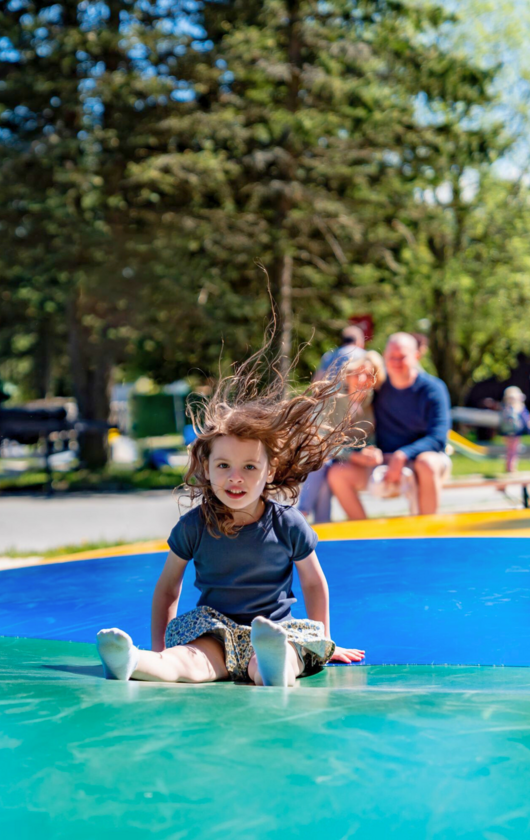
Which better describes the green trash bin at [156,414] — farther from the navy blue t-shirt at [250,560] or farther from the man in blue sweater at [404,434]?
the navy blue t-shirt at [250,560]

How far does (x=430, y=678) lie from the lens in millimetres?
2428

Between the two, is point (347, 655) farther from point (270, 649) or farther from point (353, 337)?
point (353, 337)

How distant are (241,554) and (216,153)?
1149 cm

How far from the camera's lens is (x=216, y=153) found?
43.9ft

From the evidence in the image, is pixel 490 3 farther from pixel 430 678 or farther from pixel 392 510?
pixel 430 678

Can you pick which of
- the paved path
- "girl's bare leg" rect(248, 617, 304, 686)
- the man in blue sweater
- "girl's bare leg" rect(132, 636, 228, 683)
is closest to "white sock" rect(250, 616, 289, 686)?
"girl's bare leg" rect(248, 617, 304, 686)

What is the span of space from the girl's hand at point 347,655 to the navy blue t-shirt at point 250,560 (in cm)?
22

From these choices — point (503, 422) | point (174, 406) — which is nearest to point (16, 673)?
point (503, 422)

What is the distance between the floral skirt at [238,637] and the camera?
2510 millimetres

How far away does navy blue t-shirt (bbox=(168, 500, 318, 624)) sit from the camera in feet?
8.65

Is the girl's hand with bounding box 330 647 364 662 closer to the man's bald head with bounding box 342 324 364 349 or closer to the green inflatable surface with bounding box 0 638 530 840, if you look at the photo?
the green inflatable surface with bounding box 0 638 530 840

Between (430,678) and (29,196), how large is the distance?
11.8 metres

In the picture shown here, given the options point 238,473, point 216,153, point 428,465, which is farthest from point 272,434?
point 216,153

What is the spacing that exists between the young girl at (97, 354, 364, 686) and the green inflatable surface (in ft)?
1.61
